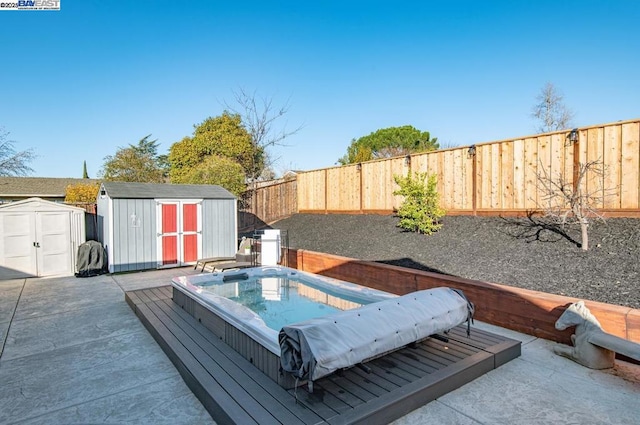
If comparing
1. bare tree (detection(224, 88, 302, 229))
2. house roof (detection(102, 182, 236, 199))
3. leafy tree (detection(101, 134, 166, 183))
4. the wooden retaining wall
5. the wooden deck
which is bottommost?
the wooden deck

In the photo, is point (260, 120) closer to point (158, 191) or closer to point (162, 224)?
point (158, 191)

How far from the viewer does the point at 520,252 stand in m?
4.85

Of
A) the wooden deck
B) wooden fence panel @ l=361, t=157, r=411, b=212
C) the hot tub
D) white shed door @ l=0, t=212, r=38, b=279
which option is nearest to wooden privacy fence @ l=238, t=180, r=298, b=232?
wooden fence panel @ l=361, t=157, r=411, b=212

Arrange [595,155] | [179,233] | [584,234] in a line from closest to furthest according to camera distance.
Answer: [584,234]
[595,155]
[179,233]

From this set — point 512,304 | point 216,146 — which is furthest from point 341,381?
point 216,146

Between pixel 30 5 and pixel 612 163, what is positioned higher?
pixel 30 5

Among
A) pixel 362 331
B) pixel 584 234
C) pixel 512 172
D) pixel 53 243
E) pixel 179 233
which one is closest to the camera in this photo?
pixel 362 331

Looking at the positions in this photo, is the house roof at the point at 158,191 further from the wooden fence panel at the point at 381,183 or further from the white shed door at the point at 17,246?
the wooden fence panel at the point at 381,183

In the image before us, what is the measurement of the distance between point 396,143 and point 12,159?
20.1 m

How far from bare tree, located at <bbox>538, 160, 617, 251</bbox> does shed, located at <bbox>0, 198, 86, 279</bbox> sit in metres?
9.24

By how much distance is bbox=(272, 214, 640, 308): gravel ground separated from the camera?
146 inches

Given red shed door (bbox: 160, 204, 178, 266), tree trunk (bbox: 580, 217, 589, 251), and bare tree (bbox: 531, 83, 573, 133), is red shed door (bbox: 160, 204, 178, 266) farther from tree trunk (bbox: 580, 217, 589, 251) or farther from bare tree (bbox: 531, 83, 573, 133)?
bare tree (bbox: 531, 83, 573, 133)

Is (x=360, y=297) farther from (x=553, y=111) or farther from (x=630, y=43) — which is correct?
(x=553, y=111)

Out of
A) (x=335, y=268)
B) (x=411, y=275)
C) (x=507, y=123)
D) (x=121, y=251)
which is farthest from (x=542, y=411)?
(x=507, y=123)
